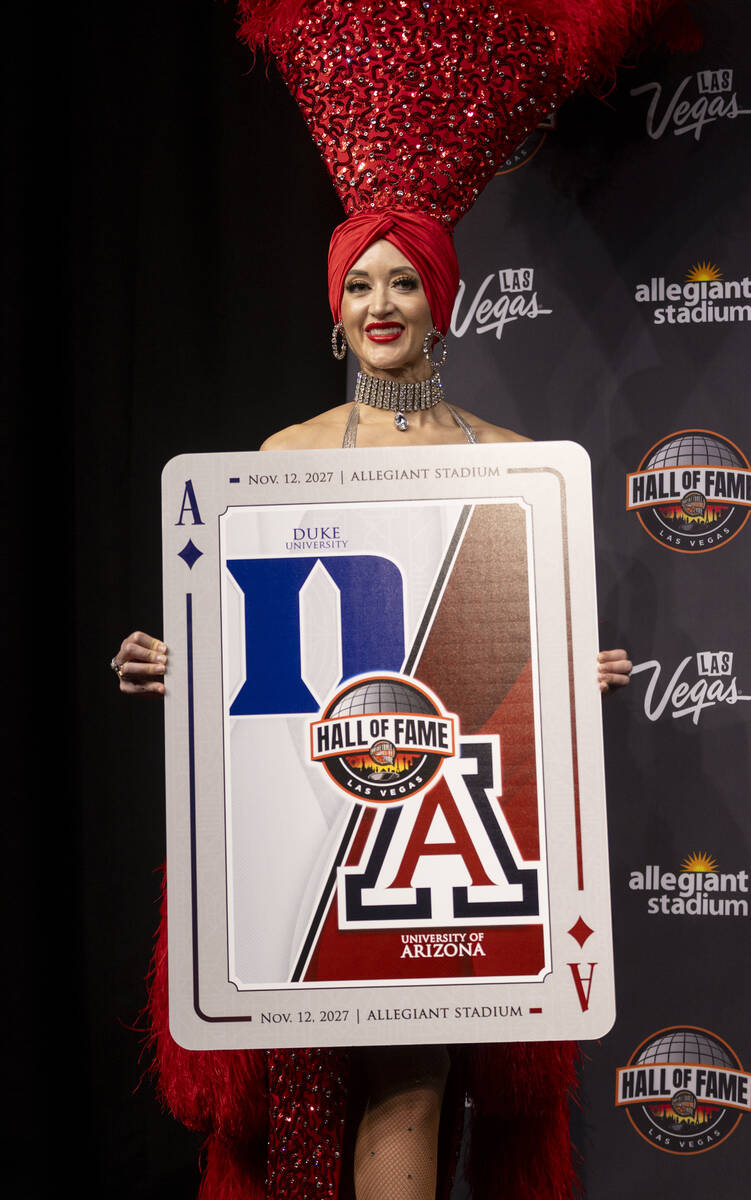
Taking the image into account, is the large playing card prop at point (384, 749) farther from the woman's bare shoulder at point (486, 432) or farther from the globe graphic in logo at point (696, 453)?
the globe graphic in logo at point (696, 453)

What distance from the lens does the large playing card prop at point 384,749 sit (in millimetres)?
1216

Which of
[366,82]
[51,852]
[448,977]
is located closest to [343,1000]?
[448,977]

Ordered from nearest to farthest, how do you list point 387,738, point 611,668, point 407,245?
point 387,738, point 611,668, point 407,245

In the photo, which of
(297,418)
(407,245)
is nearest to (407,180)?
(407,245)

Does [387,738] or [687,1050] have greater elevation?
[387,738]

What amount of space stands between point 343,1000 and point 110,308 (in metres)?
1.33

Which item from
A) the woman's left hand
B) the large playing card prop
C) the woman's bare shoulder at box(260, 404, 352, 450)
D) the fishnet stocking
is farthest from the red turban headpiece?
the fishnet stocking

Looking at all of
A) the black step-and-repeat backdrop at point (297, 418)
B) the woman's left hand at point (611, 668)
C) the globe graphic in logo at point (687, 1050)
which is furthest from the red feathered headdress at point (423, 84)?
the globe graphic in logo at point (687, 1050)

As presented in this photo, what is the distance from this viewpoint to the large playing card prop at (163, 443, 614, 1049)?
47.9 inches

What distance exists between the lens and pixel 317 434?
5.42ft

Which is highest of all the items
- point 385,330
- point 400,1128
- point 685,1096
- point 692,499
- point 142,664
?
point 385,330

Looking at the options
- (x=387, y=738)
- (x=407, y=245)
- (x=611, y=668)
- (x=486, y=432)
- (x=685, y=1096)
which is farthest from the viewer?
(x=685, y=1096)

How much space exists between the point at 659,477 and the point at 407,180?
0.76 metres

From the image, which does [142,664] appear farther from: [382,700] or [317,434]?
[317,434]
